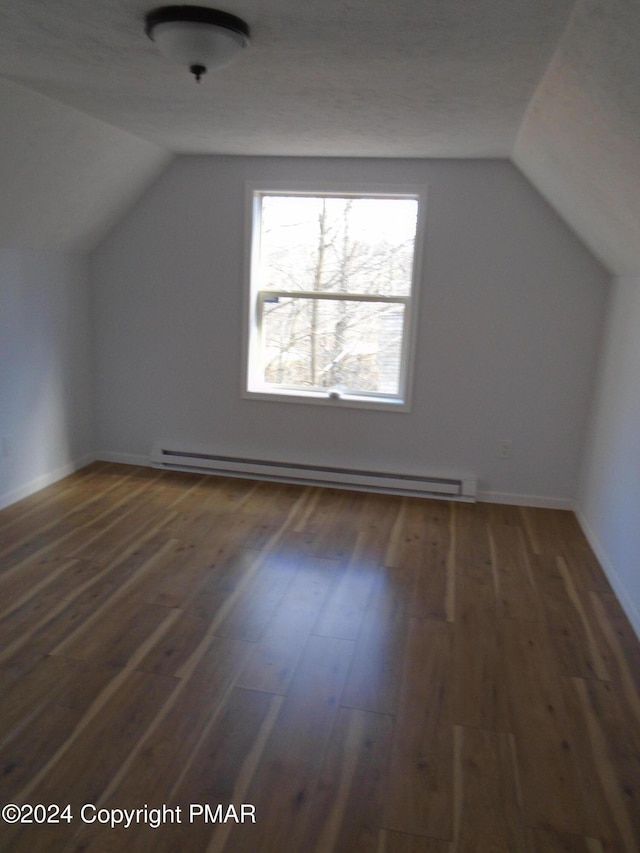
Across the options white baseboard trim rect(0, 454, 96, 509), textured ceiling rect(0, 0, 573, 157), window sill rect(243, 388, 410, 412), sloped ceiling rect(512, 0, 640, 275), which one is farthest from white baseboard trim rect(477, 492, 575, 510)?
white baseboard trim rect(0, 454, 96, 509)

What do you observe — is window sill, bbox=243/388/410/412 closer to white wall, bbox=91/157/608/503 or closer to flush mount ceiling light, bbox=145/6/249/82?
white wall, bbox=91/157/608/503

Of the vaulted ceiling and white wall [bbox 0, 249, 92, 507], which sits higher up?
the vaulted ceiling

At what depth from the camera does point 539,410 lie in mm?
4234

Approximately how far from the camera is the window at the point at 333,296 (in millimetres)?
4344

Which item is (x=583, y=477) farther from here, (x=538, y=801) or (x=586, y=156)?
(x=538, y=801)

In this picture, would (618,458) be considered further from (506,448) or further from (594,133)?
(594,133)

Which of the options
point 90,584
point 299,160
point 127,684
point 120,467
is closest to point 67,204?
point 299,160

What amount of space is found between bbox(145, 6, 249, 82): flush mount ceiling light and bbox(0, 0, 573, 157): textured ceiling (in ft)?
0.18

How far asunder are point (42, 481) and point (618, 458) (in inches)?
141

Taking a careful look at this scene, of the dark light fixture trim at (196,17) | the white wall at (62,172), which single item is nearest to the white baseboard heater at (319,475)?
the white wall at (62,172)

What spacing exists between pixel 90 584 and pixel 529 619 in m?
2.05

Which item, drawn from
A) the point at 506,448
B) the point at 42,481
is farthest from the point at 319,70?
the point at 42,481

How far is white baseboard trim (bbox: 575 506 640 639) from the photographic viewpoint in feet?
9.46

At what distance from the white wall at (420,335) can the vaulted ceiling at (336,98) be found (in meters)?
0.24
